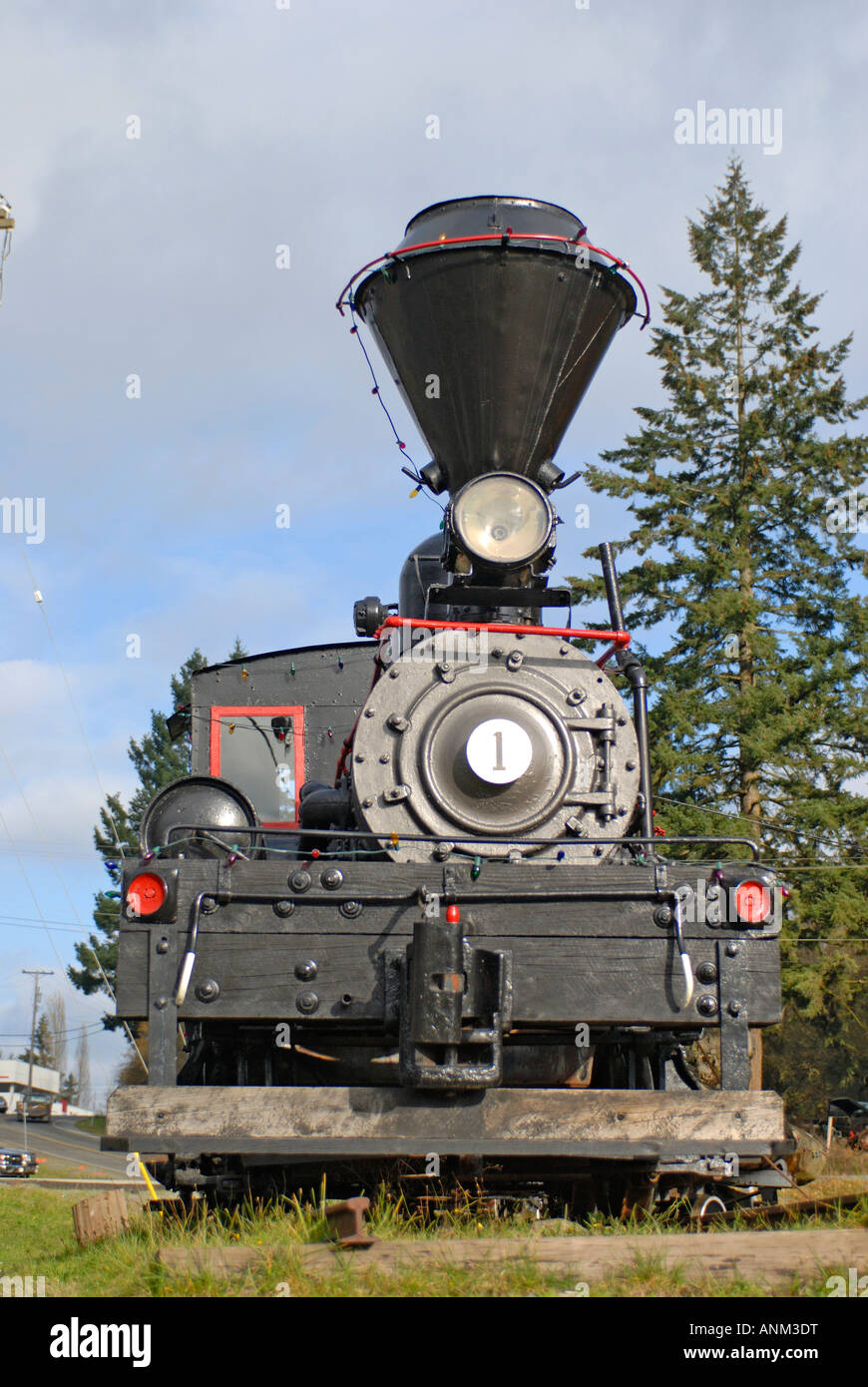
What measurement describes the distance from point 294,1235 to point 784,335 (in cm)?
2154

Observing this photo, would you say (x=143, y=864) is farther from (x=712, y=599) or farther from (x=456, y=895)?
(x=712, y=599)

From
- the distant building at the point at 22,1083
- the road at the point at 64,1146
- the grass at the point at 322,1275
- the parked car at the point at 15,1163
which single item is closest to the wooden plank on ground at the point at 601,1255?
the grass at the point at 322,1275

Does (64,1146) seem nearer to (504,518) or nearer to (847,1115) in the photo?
(847,1115)

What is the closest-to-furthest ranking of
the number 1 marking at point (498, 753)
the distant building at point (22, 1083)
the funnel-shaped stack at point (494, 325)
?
1. the number 1 marking at point (498, 753)
2. the funnel-shaped stack at point (494, 325)
3. the distant building at point (22, 1083)

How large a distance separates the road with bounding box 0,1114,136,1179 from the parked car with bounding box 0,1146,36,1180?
1368mm

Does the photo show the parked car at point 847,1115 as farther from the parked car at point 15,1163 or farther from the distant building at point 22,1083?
the distant building at point 22,1083

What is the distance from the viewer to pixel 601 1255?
11.7 ft

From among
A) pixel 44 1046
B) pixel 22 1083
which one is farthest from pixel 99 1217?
pixel 44 1046

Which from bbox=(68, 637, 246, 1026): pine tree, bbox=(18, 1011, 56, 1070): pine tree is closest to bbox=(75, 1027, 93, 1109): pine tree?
bbox=(18, 1011, 56, 1070): pine tree

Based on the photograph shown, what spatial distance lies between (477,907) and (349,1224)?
133cm

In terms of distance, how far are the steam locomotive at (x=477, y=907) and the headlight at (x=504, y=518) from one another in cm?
1

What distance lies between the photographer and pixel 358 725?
5555 millimetres

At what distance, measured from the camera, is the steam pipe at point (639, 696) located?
18.4 ft

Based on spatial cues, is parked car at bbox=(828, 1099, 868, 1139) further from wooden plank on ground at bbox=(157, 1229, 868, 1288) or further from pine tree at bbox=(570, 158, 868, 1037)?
wooden plank on ground at bbox=(157, 1229, 868, 1288)
